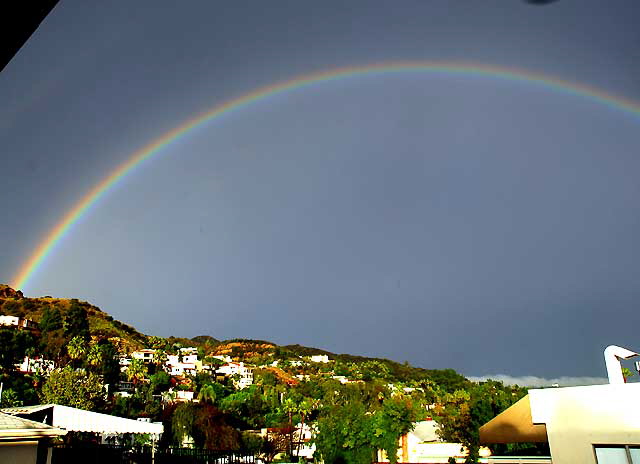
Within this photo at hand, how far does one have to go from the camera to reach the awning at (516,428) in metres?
10.0

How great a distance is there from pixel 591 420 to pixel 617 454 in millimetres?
576

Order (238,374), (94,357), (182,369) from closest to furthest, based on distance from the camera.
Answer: (94,357) → (182,369) → (238,374)

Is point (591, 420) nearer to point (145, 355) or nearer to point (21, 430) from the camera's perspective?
point (21, 430)

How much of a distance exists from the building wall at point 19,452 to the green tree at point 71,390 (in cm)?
3499

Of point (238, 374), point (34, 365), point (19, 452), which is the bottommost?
point (19, 452)

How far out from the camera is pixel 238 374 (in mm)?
116812

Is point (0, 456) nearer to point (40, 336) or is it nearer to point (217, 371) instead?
point (40, 336)

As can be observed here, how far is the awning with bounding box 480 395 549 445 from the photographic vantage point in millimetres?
10008

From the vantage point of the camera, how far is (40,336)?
80.9 metres

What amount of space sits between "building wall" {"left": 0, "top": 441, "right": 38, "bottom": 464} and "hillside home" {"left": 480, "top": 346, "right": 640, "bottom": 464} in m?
9.33

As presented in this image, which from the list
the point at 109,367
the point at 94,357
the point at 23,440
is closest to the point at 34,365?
the point at 94,357

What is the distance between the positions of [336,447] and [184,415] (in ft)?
35.8

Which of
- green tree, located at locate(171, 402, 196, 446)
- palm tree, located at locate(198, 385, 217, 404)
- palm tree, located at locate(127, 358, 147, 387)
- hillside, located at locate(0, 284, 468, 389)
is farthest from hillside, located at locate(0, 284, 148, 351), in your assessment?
green tree, located at locate(171, 402, 196, 446)

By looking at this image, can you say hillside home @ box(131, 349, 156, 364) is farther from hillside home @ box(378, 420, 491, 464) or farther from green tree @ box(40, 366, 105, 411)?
hillside home @ box(378, 420, 491, 464)
